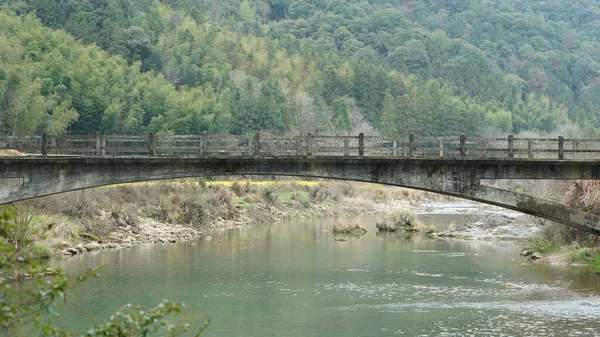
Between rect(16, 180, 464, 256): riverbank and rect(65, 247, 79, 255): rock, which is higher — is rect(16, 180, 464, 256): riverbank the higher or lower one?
the higher one

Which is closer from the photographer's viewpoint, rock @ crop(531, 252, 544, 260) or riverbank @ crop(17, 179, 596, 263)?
rock @ crop(531, 252, 544, 260)

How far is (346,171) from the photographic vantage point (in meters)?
38.6

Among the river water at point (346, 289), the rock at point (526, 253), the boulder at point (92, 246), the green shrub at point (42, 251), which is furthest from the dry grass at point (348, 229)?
the green shrub at point (42, 251)

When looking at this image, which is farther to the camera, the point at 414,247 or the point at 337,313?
the point at 414,247

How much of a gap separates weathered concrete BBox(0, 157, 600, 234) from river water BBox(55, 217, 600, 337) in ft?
13.6

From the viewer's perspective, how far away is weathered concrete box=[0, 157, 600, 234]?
124ft

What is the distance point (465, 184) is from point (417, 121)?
380 ft

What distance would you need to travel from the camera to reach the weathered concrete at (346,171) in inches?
1492

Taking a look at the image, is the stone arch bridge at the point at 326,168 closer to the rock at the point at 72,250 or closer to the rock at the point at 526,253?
the rock at the point at 526,253

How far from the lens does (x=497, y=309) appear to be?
115ft

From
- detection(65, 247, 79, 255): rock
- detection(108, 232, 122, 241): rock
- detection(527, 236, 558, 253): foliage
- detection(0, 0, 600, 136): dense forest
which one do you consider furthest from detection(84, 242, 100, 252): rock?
detection(0, 0, 600, 136): dense forest

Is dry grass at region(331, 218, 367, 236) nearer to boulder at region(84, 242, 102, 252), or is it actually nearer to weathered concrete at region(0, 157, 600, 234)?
boulder at region(84, 242, 102, 252)

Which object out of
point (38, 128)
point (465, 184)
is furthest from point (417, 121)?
point (465, 184)

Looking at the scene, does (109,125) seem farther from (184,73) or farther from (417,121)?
(417,121)
